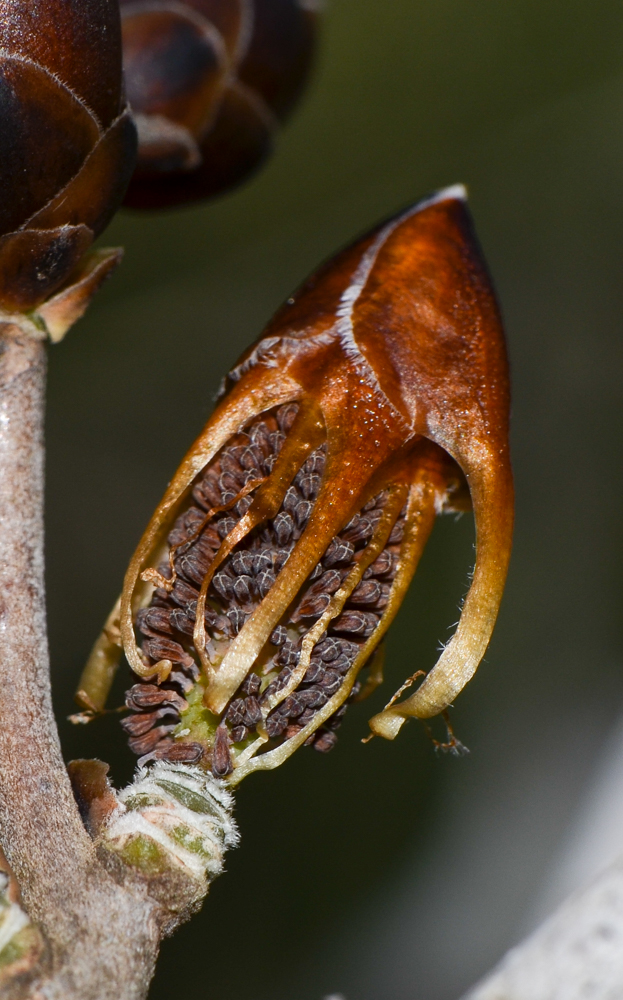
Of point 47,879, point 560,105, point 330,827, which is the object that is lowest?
point 330,827

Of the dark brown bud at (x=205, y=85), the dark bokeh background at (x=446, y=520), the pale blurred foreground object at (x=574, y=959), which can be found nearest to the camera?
the pale blurred foreground object at (x=574, y=959)

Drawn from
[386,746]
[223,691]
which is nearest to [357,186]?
[386,746]

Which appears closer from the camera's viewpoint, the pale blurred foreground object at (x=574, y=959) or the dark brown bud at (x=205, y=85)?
the pale blurred foreground object at (x=574, y=959)

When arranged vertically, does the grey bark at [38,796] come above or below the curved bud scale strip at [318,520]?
below

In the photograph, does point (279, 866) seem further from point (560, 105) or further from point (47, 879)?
point (560, 105)

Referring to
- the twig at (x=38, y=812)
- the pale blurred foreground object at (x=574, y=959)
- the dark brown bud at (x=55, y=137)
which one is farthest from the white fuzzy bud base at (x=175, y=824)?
the dark brown bud at (x=55, y=137)

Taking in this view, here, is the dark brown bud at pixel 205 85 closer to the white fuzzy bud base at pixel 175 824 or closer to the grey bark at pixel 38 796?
the grey bark at pixel 38 796

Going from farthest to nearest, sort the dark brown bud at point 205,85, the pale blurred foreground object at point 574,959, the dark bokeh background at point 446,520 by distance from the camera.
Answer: the dark bokeh background at point 446,520 → the dark brown bud at point 205,85 → the pale blurred foreground object at point 574,959
